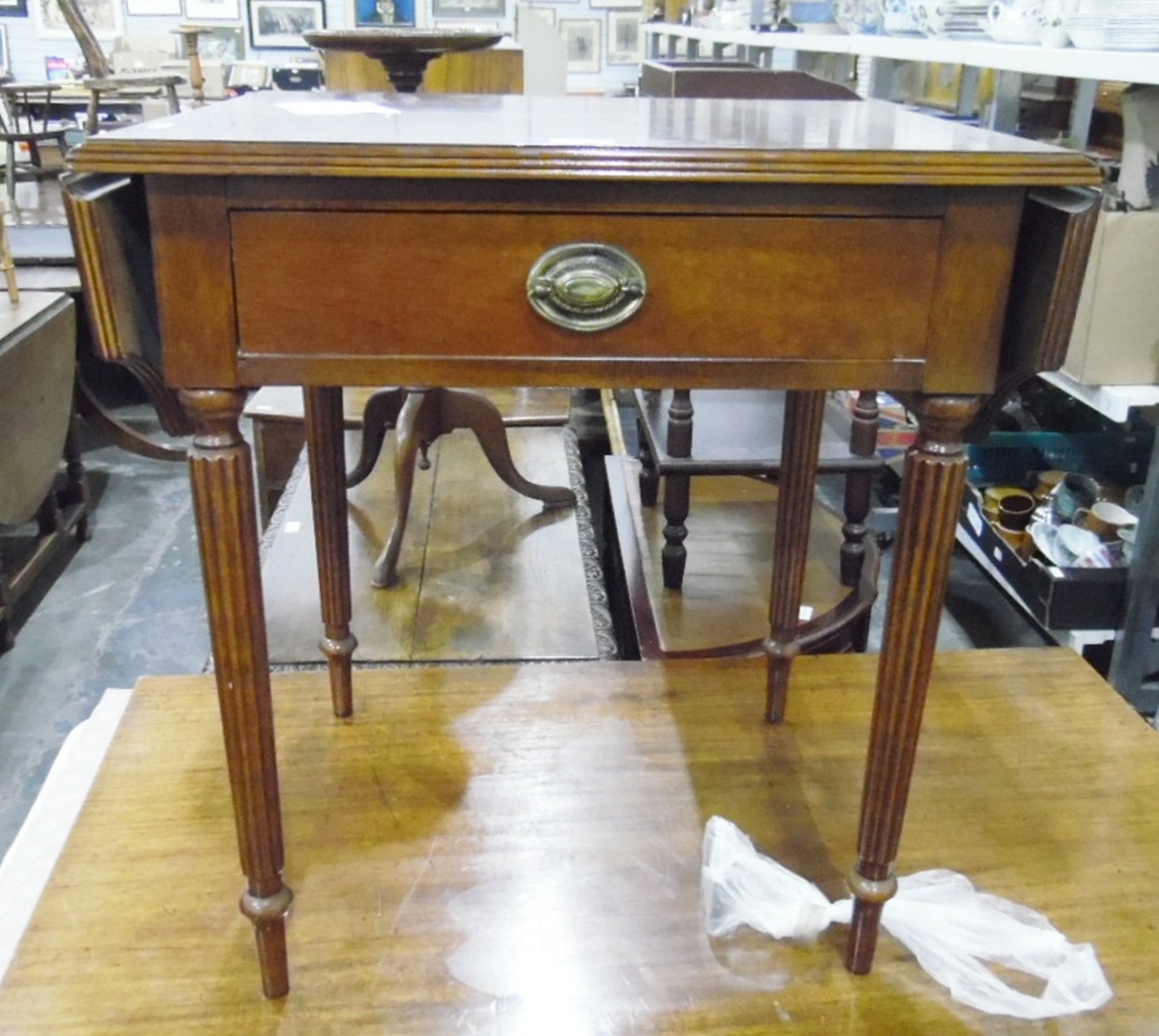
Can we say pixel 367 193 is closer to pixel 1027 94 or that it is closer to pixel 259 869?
pixel 259 869

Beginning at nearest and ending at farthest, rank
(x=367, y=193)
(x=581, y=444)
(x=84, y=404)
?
(x=367, y=193) < (x=84, y=404) < (x=581, y=444)

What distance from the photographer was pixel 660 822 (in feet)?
3.16

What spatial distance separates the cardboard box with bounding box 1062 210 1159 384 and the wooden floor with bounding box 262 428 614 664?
2.29 feet

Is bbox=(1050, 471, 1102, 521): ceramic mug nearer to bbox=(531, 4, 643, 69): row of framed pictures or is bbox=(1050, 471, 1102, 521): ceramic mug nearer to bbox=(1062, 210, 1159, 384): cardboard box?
bbox=(1062, 210, 1159, 384): cardboard box

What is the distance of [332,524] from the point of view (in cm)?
104

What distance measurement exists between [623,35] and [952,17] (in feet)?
16.7

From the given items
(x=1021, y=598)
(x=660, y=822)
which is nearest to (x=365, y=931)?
(x=660, y=822)

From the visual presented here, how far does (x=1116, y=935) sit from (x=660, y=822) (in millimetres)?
362

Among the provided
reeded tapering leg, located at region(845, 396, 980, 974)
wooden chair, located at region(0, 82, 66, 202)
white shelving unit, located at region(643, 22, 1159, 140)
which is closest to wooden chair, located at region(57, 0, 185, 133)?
wooden chair, located at region(0, 82, 66, 202)

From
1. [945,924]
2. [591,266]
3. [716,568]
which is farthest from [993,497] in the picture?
[591,266]

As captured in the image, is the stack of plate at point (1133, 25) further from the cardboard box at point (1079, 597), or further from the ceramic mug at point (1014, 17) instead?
the cardboard box at point (1079, 597)

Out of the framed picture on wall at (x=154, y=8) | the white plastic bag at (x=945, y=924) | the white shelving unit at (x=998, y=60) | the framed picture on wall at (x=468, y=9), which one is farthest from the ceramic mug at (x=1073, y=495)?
the framed picture on wall at (x=154, y=8)

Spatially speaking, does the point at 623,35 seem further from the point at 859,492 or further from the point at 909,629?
the point at 909,629

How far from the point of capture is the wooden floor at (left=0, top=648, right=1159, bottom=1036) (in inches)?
31.0
